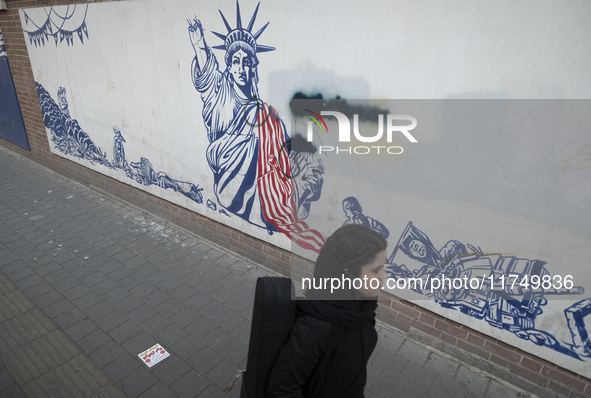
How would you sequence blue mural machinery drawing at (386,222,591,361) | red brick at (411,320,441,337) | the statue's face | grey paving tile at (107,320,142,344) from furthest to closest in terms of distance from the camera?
the statue's face
grey paving tile at (107,320,142,344)
red brick at (411,320,441,337)
blue mural machinery drawing at (386,222,591,361)

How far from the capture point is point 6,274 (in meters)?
4.69

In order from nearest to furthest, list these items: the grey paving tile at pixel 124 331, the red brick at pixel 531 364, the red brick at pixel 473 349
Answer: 1. the red brick at pixel 531 364
2. the red brick at pixel 473 349
3. the grey paving tile at pixel 124 331

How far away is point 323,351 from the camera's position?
1.79m

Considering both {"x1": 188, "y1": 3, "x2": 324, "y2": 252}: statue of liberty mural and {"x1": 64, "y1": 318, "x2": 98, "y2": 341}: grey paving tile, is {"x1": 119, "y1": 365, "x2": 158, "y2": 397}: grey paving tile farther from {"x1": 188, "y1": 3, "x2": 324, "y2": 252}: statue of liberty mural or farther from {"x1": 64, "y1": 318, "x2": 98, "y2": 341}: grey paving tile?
{"x1": 188, "y1": 3, "x2": 324, "y2": 252}: statue of liberty mural

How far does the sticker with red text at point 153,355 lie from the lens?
3484 millimetres

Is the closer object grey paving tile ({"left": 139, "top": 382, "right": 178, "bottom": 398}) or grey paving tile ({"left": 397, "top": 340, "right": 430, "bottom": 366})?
grey paving tile ({"left": 139, "top": 382, "right": 178, "bottom": 398})

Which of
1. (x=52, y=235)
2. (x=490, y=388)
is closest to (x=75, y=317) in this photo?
(x=52, y=235)

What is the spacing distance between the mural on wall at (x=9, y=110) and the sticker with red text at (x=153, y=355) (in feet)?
24.5

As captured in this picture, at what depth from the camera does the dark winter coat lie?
5.78ft

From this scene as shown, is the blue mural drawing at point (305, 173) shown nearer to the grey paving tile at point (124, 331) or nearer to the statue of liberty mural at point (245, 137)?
the statue of liberty mural at point (245, 137)

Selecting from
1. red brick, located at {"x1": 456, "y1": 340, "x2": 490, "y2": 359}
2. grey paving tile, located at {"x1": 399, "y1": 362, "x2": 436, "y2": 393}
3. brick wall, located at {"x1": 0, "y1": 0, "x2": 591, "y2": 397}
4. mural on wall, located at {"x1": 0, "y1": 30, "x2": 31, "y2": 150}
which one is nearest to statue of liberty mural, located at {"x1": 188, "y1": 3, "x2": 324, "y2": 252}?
brick wall, located at {"x1": 0, "y1": 0, "x2": 591, "y2": 397}

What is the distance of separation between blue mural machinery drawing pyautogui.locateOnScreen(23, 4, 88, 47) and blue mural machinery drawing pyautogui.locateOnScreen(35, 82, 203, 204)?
90 centimetres

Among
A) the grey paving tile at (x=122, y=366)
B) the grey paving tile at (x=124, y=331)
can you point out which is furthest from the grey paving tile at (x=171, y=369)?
the grey paving tile at (x=124, y=331)

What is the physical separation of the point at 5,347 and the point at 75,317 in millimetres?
612
